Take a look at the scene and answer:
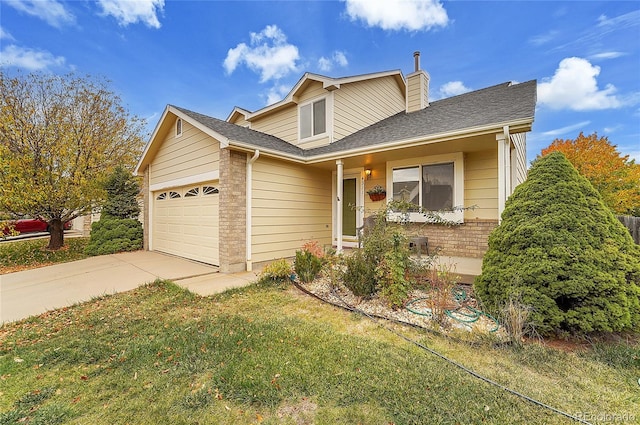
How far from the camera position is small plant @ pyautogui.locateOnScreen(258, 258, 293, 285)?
5918 millimetres

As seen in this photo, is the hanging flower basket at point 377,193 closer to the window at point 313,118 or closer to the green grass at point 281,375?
the window at point 313,118

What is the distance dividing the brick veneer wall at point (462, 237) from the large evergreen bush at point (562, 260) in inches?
87.3

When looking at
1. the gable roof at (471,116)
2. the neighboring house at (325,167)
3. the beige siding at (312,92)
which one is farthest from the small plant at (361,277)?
the beige siding at (312,92)

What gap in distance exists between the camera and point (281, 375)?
2613 mm

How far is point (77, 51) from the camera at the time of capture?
36.3 feet

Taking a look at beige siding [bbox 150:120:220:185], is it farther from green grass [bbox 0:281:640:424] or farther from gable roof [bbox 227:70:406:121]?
green grass [bbox 0:281:640:424]

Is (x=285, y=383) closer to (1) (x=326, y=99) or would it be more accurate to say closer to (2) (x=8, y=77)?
(1) (x=326, y=99)

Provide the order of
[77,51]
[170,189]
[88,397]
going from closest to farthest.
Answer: [88,397] < [170,189] < [77,51]

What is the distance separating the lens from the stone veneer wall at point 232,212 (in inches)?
260

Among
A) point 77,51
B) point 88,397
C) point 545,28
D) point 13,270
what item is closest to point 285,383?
point 88,397

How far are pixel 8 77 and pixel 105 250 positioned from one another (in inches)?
281

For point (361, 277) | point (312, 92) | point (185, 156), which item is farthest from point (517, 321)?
point (185, 156)

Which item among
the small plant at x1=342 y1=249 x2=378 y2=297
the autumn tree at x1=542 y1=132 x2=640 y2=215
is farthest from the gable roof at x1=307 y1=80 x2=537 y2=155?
the autumn tree at x1=542 y1=132 x2=640 y2=215

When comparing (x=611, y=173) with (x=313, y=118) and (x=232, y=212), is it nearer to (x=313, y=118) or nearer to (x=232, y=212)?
(x=313, y=118)
